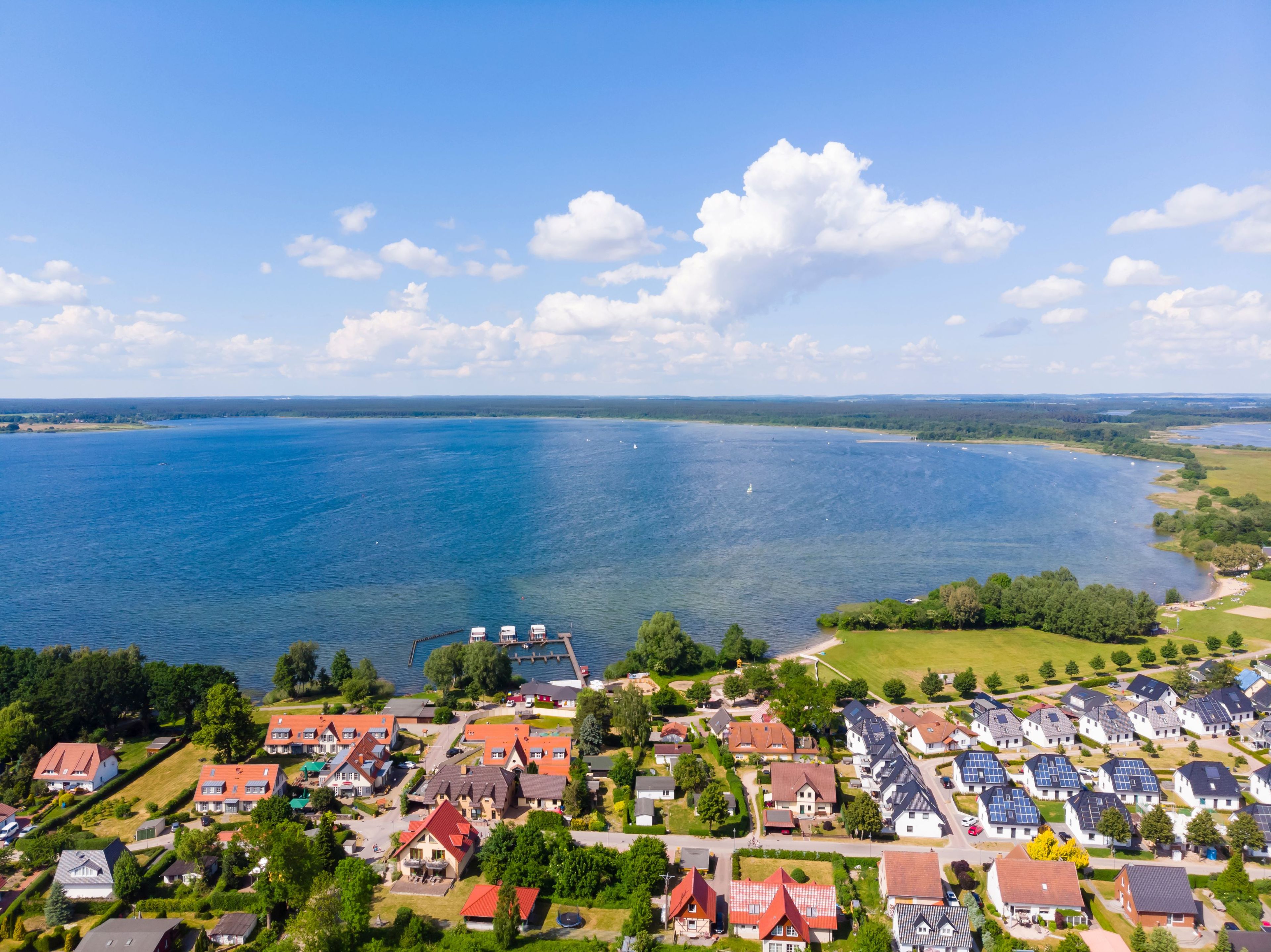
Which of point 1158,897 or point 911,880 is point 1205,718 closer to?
point 1158,897

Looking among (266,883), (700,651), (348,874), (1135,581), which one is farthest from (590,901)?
(1135,581)

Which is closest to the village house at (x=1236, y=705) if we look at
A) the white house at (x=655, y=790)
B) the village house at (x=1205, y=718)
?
the village house at (x=1205, y=718)

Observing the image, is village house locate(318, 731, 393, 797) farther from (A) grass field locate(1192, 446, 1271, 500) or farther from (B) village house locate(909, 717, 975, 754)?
(A) grass field locate(1192, 446, 1271, 500)

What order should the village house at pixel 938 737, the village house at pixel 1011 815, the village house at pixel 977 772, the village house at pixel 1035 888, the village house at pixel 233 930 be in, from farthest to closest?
the village house at pixel 938 737
the village house at pixel 977 772
the village house at pixel 1011 815
the village house at pixel 1035 888
the village house at pixel 233 930

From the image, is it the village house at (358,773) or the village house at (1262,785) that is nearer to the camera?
the village house at (1262,785)

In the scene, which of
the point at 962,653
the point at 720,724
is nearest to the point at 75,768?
the point at 720,724

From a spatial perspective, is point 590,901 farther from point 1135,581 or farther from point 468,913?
point 1135,581

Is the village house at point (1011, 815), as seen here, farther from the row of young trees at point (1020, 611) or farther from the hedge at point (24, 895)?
the hedge at point (24, 895)
